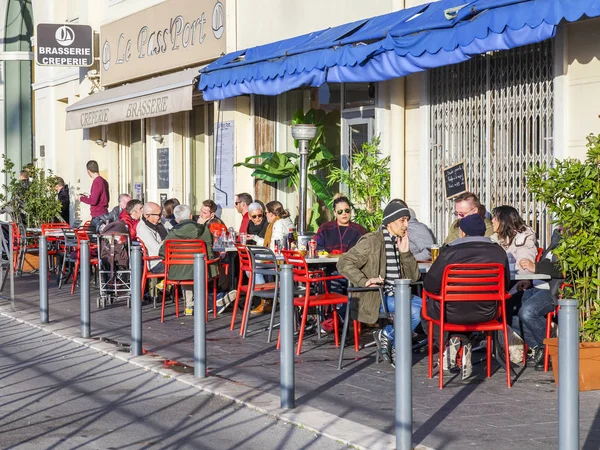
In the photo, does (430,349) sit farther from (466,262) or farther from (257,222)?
(257,222)

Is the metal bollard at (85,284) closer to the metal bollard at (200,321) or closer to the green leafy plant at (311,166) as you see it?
the metal bollard at (200,321)

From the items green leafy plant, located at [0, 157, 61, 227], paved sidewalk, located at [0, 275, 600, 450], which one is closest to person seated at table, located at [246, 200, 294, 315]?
paved sidewalk, located at [0, 275, 600, 450]

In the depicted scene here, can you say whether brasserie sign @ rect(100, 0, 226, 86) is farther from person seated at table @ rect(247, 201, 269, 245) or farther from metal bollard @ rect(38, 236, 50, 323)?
metal bollard @ rect(38, 236, 50, 323)

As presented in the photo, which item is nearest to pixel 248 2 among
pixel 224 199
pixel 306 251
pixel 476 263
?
pixel 224 199

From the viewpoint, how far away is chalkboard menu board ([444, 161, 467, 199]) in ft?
41.8

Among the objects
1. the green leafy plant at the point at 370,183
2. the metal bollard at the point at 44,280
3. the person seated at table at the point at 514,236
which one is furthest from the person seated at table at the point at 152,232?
the person seated at table at the point at 514,236

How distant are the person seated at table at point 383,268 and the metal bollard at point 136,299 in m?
1.73

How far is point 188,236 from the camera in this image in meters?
13.3

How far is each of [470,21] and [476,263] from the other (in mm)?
3198

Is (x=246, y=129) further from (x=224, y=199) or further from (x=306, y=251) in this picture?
(x=306, y=251)

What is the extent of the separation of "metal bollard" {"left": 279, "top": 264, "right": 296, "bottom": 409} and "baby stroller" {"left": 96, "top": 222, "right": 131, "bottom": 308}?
6.99 meters

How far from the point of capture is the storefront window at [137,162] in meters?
23.9

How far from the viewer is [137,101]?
19.7 metres

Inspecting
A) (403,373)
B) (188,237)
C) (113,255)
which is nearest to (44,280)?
(188,237)
